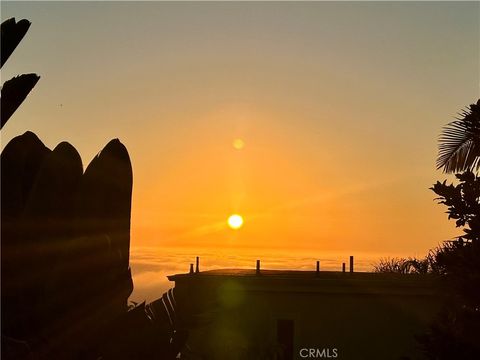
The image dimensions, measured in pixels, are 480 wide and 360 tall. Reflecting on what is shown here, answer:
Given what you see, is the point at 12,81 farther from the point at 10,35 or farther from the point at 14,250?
the point at 14,250

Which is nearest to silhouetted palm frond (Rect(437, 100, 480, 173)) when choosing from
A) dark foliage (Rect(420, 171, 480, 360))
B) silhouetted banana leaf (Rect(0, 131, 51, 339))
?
dark foliage (Rect(420, 171, 480, 360))

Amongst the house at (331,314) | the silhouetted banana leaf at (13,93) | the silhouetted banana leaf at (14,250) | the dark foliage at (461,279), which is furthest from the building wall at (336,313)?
the silhouetted banana leaf at (13,93)

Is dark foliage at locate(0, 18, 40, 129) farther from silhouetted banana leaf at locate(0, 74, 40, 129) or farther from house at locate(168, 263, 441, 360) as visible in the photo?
house at locate(168, 263, 441, 360)

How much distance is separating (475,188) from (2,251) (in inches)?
325

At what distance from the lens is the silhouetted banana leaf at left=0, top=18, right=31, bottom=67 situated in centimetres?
602

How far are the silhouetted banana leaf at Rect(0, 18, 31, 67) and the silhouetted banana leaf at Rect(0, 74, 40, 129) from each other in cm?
25

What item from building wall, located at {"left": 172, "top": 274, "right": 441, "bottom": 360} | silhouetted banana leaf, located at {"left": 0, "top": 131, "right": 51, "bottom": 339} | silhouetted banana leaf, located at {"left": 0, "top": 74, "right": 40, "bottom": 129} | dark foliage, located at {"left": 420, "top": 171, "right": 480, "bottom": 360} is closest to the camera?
silhouetted banana leaf, located at {"left": 0, "top": 74, "right": 40, "bottom": 129}

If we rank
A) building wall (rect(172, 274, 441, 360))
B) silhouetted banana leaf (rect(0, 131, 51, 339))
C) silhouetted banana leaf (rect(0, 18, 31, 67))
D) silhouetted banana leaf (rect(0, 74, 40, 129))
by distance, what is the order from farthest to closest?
building wall (rect(172, 274, 441, 360)), silhouetted banana leaf (rect(0, 131, 51, 339)), silhouetted banana leaf (rect(0, 18, 31, 67)), silhouetted banana leaf (rect(0, 74, 40, 129))

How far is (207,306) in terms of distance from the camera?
21.4 feet

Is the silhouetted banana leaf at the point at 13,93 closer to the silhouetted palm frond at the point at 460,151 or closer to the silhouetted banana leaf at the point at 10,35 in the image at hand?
the silhouetted banana leaf at the point at 10,35

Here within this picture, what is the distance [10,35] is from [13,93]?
0.61 meters

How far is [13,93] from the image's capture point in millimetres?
5875

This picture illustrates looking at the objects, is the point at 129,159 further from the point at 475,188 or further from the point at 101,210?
the point at 475,188

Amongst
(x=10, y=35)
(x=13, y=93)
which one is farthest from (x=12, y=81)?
(x=10, y=35)
